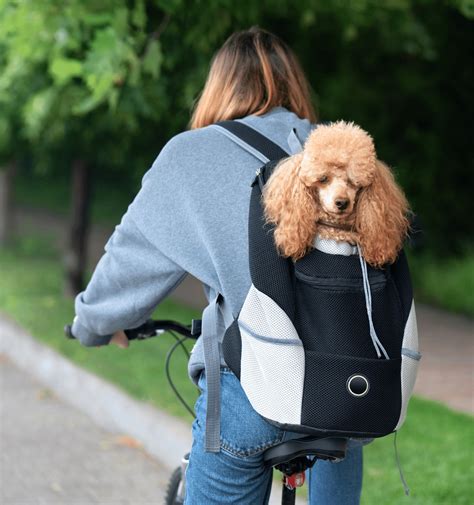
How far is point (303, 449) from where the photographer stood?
261 centimetres

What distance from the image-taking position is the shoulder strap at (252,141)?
2.70 metres

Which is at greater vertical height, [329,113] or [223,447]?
[223,447]

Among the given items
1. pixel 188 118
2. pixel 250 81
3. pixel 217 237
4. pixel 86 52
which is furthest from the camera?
pixel 188 118

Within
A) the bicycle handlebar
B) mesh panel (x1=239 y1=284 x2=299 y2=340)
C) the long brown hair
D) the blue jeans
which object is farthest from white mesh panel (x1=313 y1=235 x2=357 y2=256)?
the bicycle handlebar

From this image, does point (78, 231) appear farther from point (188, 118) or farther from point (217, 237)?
point (217, 237)

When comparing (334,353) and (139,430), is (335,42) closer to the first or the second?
(139,430)

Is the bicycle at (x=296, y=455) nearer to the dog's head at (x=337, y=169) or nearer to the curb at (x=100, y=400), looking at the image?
the dog's head at (x=337, y=169)

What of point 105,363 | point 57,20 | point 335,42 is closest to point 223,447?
point 57,20

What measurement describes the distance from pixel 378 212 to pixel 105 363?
5.76 m

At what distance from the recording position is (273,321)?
2.42 meters

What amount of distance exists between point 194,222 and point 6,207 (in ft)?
44.2

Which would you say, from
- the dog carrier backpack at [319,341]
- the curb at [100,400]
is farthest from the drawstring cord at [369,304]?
the curb at [100,400]

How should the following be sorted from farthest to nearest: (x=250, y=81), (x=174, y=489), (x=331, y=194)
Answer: (x=174, y=489), (x=250, y=81), (x=331, y=194)

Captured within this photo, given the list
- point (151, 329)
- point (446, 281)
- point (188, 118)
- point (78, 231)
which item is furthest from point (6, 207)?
point (151, 329)
